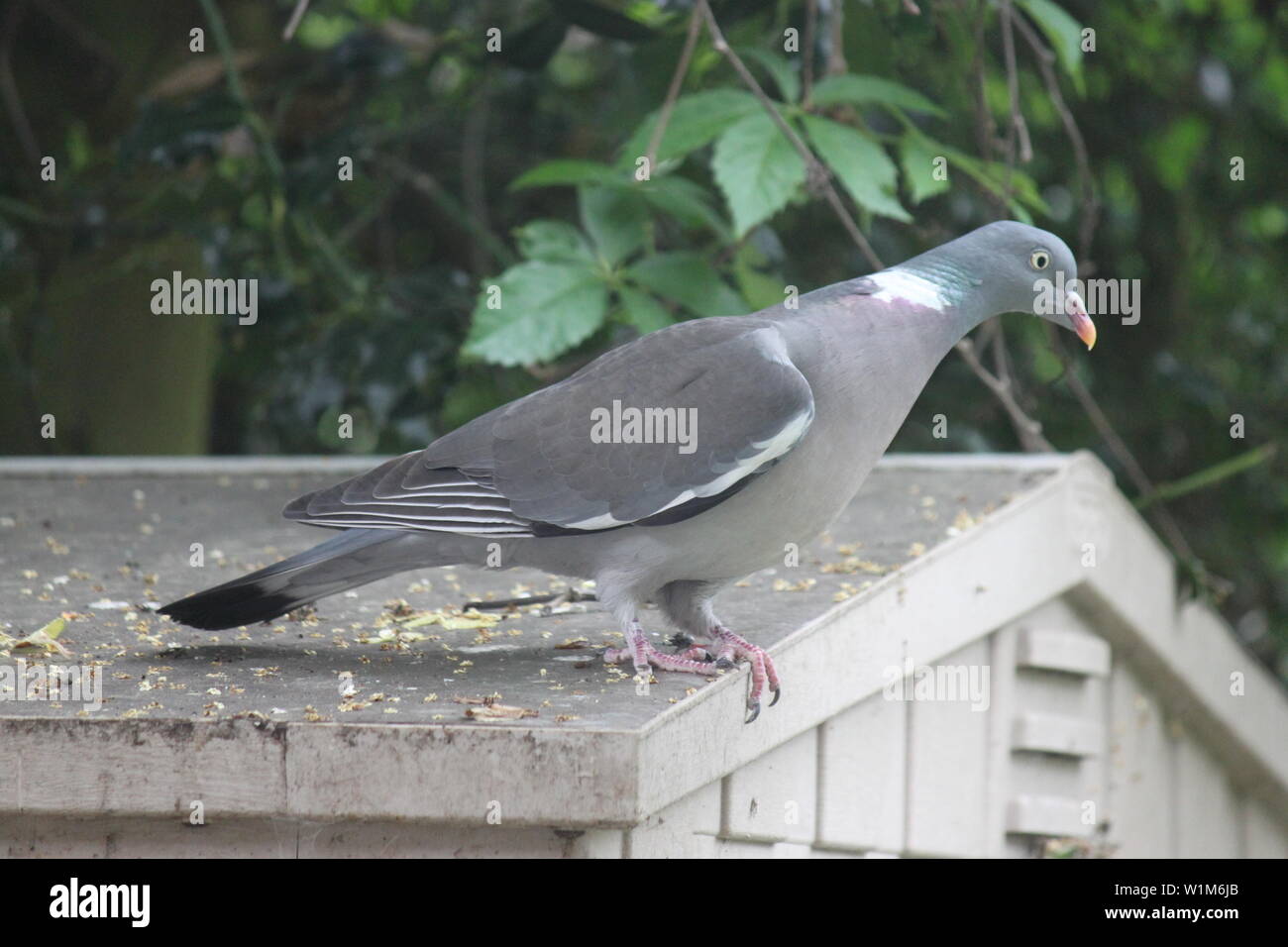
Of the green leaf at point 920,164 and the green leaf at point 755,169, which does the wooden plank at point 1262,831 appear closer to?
the green leaf at point 920,164

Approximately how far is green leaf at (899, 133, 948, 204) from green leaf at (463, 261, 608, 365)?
0.82 meters

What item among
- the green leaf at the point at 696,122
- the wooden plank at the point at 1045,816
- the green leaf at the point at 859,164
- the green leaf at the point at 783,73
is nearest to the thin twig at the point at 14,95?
the green leaf at the point at 696,122

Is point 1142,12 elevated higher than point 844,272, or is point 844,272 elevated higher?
point 1142,12

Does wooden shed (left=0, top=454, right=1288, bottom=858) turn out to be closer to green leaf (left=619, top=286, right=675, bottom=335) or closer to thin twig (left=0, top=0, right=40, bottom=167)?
green leaf (left=619, top=286, right=675, bottom=335)

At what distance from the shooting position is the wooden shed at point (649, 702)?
7.24 ft

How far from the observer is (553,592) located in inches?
139

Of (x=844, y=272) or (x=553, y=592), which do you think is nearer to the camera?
(x=553, y=592)

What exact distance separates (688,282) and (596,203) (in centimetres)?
32

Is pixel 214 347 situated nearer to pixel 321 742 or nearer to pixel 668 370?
pixel 668 370

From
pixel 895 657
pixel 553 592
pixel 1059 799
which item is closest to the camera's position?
pixel 895 657

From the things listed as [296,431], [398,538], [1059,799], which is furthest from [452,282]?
[1059,799]

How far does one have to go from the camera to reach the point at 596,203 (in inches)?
154

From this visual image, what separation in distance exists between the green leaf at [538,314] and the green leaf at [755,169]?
0.48 m

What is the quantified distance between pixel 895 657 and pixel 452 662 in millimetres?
1009
